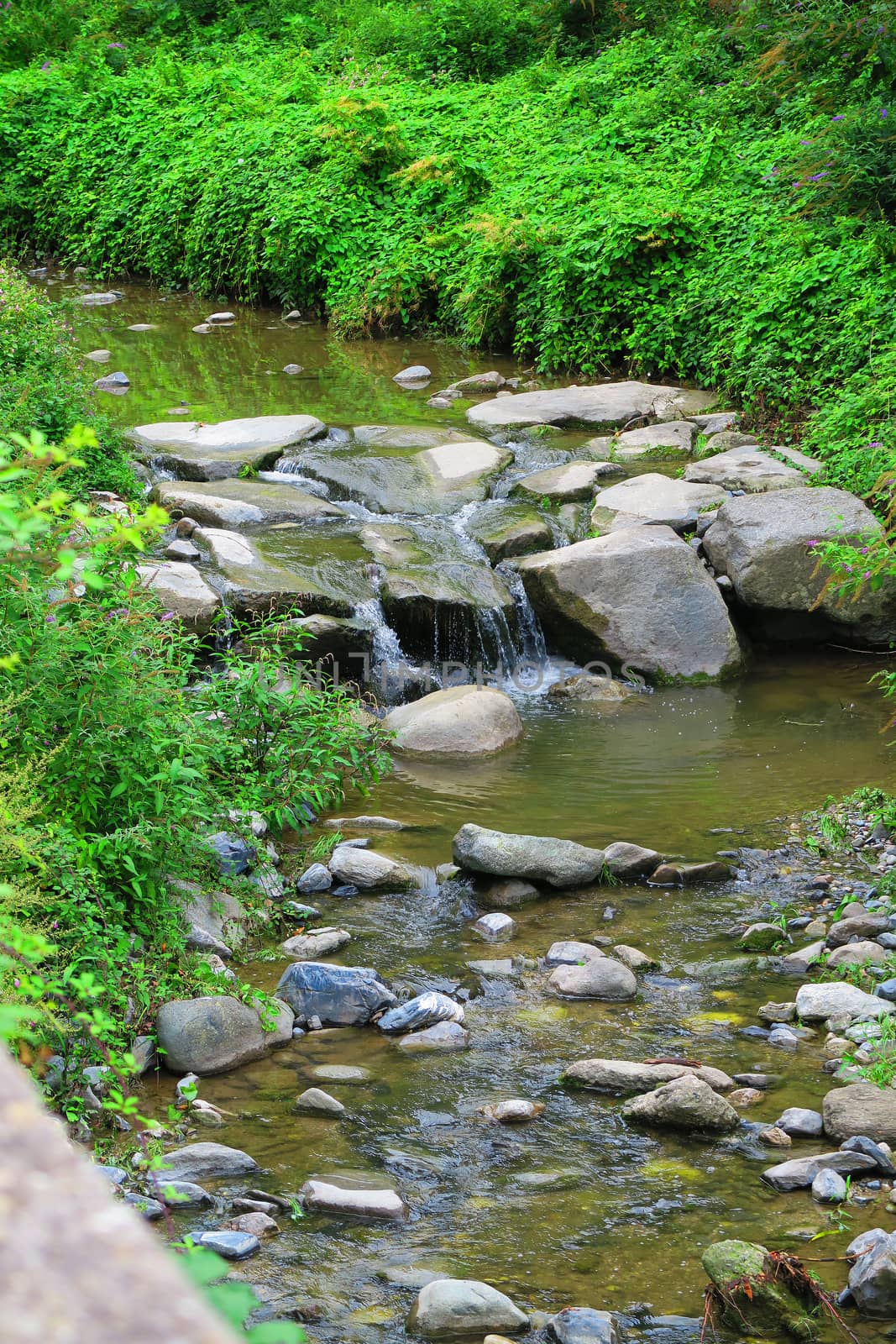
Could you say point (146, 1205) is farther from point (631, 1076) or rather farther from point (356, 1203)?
point (631, 1076)

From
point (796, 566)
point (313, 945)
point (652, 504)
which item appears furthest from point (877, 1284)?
point (652, 504)

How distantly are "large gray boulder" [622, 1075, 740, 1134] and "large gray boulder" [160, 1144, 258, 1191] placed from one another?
1.07 m

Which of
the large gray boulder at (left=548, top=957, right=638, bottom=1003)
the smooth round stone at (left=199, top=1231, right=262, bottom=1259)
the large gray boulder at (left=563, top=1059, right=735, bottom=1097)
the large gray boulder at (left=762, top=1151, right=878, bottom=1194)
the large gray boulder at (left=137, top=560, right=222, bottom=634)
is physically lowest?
the large gray boulder at (left=548, top=957, right=638, bottom=1003)

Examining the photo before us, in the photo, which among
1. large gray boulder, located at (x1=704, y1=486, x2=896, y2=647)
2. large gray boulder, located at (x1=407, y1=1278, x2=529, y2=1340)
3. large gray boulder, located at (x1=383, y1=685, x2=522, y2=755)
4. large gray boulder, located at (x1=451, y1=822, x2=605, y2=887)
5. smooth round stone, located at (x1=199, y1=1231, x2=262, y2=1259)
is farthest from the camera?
large gray boulder, located at (x1=704, y1=486, x2=896, y2=647)

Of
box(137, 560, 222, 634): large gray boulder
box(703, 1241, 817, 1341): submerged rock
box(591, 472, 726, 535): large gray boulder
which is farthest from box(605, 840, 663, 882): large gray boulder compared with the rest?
box(591, 472, 726, 535): large gray boulder

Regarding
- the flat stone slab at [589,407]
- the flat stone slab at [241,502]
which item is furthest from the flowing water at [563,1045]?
the flat stone slab at [589,407]

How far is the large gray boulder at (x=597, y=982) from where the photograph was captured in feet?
14.1

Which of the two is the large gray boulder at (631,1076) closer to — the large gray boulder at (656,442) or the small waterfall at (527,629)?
the small waterfall at (527,629)

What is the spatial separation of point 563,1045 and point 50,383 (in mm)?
5184

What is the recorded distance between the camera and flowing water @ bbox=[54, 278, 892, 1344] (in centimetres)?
295

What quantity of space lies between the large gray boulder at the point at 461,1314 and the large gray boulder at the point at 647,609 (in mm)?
5341

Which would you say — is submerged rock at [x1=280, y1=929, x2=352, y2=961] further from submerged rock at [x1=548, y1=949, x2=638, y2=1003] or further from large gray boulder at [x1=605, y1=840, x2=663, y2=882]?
large gray boulder at [x1=605, y1=840, x2=663, y2=882]

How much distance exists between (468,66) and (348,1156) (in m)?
16.5

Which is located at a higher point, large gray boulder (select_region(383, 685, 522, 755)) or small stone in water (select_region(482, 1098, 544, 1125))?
small stone in water (select_region(482, 1098, 544, 1125))
